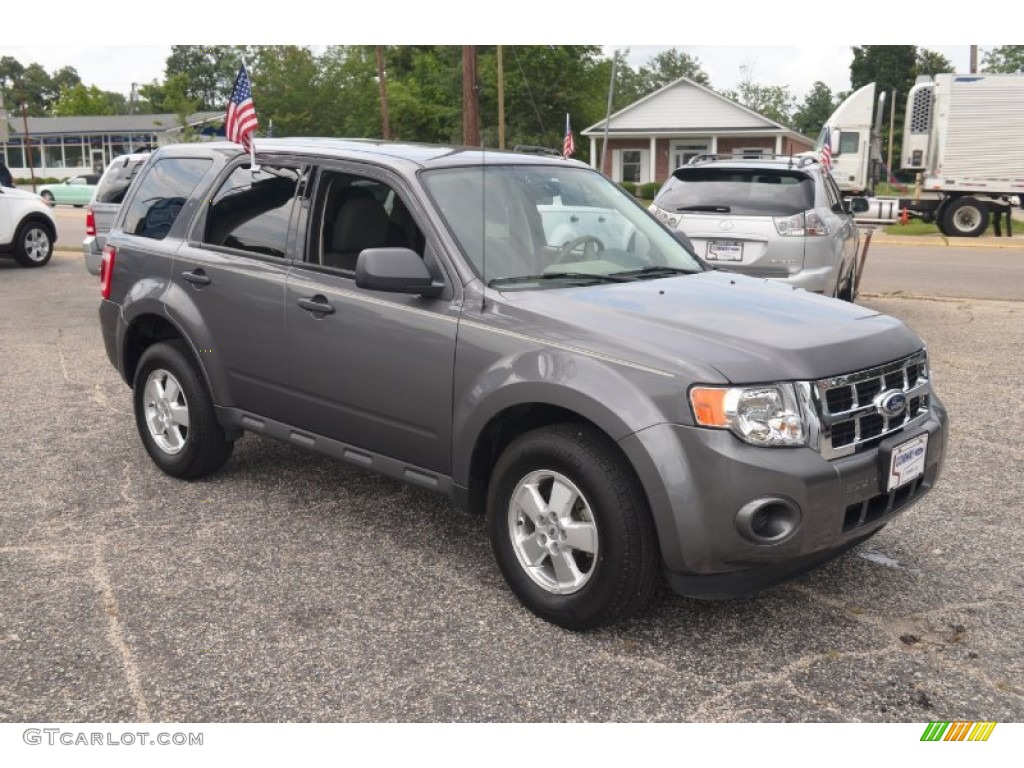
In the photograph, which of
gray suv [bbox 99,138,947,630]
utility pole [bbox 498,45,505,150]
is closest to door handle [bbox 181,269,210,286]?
gray suv [bbox 99,138,947,630]

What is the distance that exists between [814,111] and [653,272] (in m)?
109

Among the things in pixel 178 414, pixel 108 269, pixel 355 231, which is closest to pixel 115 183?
pixel 108 269

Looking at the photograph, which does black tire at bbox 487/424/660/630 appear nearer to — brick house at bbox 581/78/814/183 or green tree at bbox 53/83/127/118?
brick house at bbox 581/78/814/183

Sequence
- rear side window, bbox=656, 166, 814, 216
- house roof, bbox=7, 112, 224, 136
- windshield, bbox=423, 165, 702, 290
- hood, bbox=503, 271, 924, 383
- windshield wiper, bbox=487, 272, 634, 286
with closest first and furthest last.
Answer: hood, bbox=503, 271, 924, 383, windshield wiper, bbox=487, 272, 634, 286, windshield, bbox=423, 165, 702, 290, rear side window, bbox=656, 166, 814, 216, house roof, bbox=7, 112, 224, 136

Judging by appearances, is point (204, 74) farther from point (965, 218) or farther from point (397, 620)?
point (397, 620)

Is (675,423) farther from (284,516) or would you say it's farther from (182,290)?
(182,290)

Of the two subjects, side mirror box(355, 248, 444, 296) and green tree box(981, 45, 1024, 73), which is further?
green tree box(981, 45, 1024, 73)

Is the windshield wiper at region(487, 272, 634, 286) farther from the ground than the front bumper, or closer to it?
farther from the ground

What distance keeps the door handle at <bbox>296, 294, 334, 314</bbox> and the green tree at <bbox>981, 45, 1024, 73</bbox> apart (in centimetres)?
6289

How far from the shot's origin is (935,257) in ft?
60.5

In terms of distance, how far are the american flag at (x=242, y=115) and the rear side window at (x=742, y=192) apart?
180 inches

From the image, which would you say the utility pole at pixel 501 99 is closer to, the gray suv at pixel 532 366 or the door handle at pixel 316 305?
the gray suv at pixel 532 366

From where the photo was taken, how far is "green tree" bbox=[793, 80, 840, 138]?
102312 mm

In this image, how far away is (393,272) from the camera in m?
4.00
